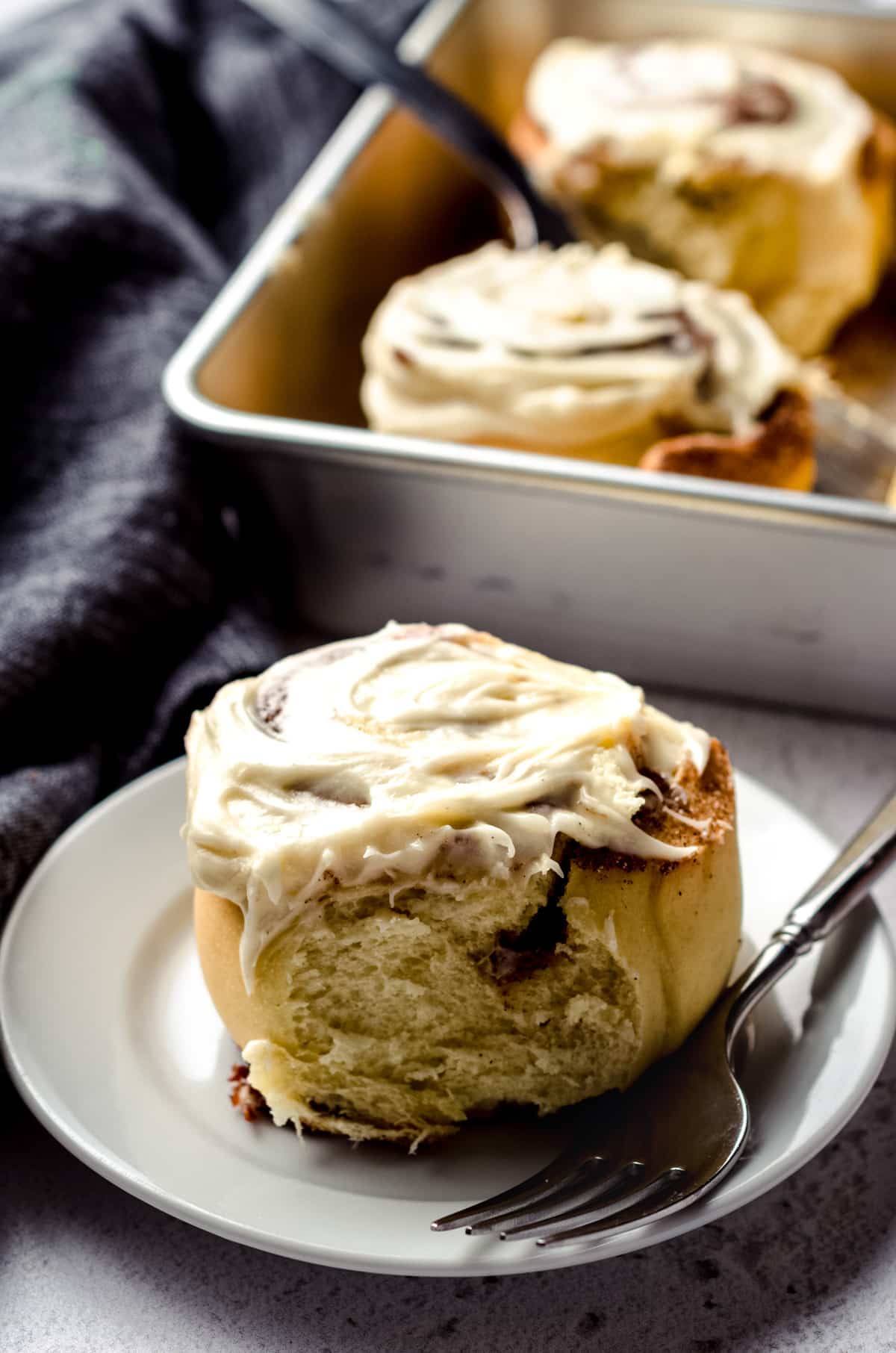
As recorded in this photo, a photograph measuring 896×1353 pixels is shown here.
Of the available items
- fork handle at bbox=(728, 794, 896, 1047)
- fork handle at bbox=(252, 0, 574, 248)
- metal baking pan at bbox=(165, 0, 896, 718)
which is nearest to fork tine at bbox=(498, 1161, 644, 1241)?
fork handle at bbox=(728, 794, 896, 1047)

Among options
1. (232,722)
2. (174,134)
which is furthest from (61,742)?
(174,134)

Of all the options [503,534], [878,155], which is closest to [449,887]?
[503,534]

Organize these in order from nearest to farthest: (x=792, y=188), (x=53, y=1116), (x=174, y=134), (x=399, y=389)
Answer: (x=53, y=1116) → (x=399, y=389) → (x=792, y=188) → (x=174, y=134)

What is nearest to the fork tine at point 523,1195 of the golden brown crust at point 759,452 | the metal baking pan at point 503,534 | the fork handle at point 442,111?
the metal baking pan at point 503,534

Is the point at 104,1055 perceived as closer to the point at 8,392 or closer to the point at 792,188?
the point at 8,392

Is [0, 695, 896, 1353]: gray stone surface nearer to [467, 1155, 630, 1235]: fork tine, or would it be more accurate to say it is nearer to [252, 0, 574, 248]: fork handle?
[467, 1155, 630, 1235]: fork tine

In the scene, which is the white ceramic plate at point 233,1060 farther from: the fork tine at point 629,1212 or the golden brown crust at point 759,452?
the golden brown crust at point 759,452
